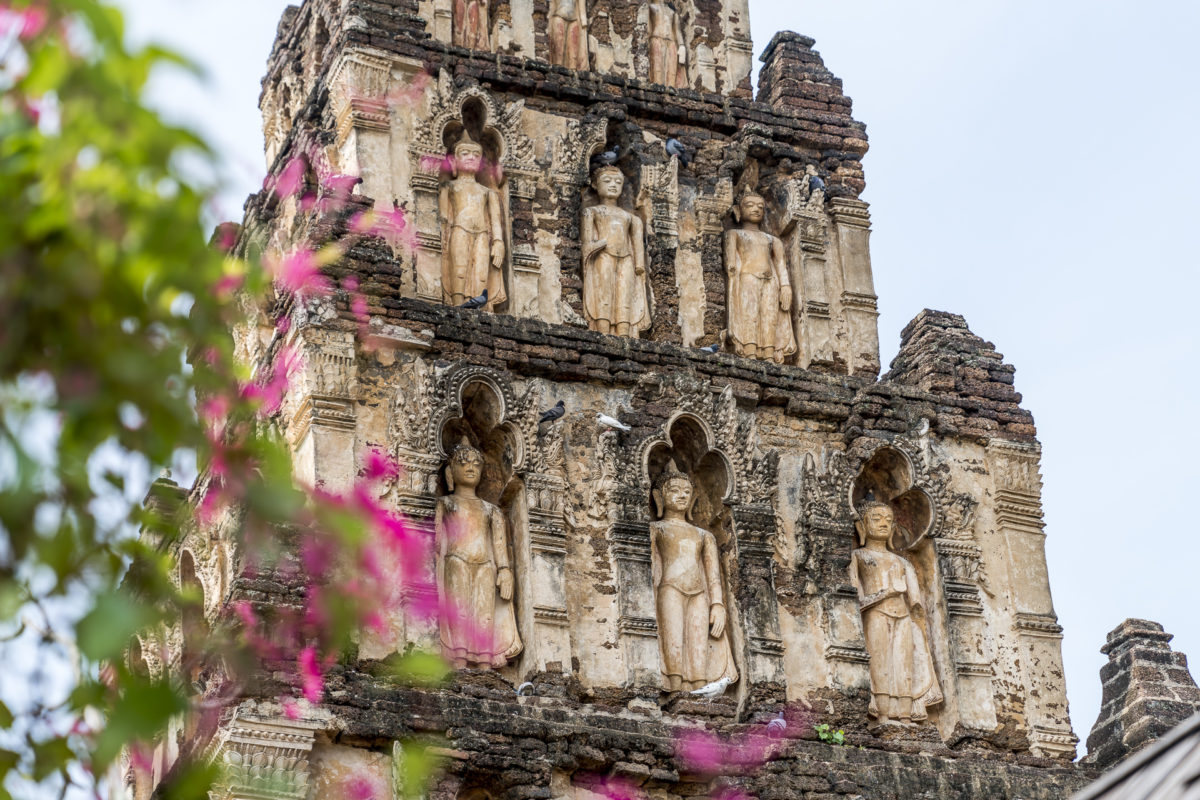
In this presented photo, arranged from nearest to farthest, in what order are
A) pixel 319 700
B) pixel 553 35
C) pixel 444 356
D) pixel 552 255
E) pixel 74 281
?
pixel 74 281 → pixel 319 700 → pixel 444 356 → pixel 552 255 → pixel 553 35

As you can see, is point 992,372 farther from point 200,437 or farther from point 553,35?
point 200,437

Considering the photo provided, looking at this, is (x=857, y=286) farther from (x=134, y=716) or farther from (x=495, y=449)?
(x=134, y=716)

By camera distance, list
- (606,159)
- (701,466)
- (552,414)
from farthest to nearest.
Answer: (606,159)
(701,466)
(552,414)

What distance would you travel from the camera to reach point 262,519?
20.1ft

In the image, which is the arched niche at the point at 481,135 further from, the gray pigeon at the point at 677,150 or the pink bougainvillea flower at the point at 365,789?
the pink bougainvillea flower at the point at 365,789

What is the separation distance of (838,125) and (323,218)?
16.7ft

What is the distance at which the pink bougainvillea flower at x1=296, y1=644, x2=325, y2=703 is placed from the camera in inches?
563

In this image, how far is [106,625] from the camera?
17.3 feet

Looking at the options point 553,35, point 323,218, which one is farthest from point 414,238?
point 553,35

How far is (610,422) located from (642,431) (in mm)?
300

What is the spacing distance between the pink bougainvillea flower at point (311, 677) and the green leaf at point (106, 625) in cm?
900

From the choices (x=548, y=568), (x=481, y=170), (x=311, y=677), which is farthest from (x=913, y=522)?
(x=311, y=677)

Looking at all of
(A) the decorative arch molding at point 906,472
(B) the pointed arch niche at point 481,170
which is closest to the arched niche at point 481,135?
(B) the pointed arch niche at point 481,170

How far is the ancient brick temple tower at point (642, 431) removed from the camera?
15555mm
